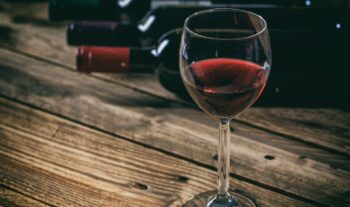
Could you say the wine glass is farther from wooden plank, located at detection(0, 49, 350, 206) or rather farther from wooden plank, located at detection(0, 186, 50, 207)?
wooden plank, located at detection(0, 186, 50, 207)

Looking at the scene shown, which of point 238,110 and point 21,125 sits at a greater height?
point 238,110

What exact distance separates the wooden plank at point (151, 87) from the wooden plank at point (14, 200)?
44 cm

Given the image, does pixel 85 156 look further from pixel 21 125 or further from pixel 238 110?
pixel 238 110

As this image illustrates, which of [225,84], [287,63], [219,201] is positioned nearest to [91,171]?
[219,201]

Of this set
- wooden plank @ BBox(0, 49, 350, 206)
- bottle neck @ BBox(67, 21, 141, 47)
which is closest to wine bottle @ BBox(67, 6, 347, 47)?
bottle neck @ BBox(67, 21, 141, 47)

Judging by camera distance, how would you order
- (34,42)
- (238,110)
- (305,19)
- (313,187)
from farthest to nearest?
(34,42) < (305,19) < (313,187) < (238,110)

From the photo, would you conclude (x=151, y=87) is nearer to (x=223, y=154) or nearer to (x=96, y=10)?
(x=96, y=10)

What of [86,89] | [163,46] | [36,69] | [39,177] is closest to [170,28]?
[163,46]

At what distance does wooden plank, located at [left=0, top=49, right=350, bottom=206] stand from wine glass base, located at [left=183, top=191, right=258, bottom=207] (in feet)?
0.17

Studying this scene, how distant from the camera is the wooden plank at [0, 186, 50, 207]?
1.07 metres

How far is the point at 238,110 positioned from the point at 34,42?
86 centimetres

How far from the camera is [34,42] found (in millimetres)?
1627

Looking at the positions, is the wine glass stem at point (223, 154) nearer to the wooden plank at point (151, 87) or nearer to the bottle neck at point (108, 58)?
the wooden plank at point (151, 87)

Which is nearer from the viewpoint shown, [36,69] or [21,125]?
[21,125]
